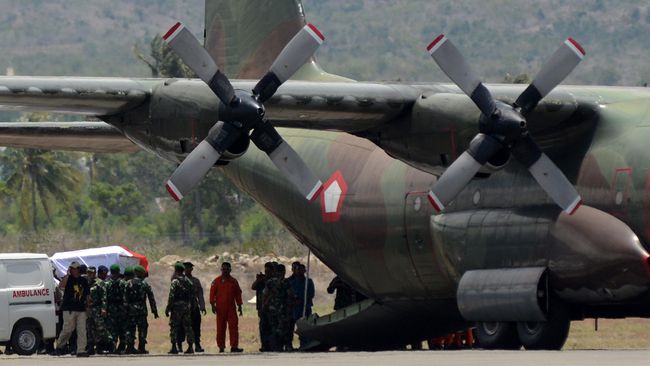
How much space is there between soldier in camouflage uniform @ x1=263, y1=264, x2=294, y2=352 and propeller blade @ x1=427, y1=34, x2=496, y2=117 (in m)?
6.16

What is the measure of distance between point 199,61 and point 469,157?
4.20 m

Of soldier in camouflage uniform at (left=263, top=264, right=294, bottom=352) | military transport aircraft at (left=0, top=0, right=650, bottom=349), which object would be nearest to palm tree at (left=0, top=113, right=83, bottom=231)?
soldier in camouflage uniform at (left=263, top=264, right=294, bottom=352)

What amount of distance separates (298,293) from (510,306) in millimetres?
6666

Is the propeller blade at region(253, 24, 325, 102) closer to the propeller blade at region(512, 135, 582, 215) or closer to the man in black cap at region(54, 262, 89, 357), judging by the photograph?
the propeller blade at region(512, 135, 582, 215)

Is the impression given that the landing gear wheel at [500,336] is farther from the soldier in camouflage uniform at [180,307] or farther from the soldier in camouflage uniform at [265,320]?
the soldier in camouflage uniform at [180,307]

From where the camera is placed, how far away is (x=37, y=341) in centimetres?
2945

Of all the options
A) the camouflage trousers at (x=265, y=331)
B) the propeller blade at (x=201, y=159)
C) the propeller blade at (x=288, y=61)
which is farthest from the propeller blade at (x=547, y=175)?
the camouflage trousers at (x=265, y=331)

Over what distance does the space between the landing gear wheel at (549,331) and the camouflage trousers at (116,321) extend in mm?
7756

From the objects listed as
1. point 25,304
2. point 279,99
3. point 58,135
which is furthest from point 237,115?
point 25,304

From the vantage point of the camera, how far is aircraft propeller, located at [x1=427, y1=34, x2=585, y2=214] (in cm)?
2202

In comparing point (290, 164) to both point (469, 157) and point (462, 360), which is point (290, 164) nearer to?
point (469, 157)

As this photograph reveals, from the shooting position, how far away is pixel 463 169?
2212 centimetres

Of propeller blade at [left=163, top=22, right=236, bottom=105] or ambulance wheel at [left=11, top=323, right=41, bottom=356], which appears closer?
propeller blade at [left=163, top=22, right=236, bottom=105]

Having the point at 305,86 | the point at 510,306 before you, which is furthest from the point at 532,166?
the point at 305,86
